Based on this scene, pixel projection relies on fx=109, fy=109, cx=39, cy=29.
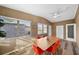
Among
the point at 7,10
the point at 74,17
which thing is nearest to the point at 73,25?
the point at 74,17

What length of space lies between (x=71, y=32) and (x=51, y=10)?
0.46 m

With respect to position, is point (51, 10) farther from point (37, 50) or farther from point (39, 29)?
point (37, 50)

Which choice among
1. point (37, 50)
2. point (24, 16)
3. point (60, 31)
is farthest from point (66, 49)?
point (24, 16)

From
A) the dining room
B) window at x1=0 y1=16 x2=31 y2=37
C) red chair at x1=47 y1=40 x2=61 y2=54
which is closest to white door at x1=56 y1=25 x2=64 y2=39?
the dining room

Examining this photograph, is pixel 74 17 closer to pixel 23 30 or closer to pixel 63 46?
pixel 63 46

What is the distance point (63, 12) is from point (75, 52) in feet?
2.08

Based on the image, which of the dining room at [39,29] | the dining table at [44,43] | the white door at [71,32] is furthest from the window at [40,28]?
the white door at [71,32]

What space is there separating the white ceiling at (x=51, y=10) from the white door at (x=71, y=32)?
0.13m

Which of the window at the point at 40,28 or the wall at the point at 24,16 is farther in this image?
the window at the point at 40,28

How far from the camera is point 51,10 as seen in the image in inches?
66.2

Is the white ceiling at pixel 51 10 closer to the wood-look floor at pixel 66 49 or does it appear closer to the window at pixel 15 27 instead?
the window at pixel 15 27

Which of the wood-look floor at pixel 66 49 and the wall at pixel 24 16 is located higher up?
the wall at pixel 24 16

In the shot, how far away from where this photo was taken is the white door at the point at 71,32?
166 cm

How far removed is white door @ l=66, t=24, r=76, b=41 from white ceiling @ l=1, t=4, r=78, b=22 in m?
0.13
